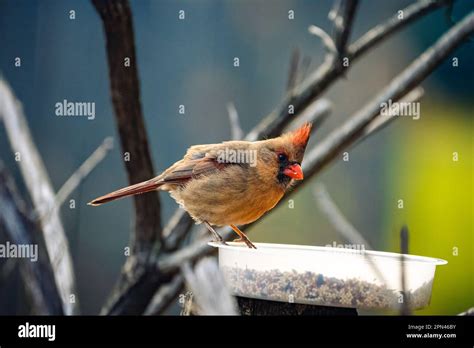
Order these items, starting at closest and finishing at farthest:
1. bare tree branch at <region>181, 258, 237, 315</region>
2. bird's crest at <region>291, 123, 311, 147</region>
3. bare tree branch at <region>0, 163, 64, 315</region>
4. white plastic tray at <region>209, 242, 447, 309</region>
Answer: bare tree branch at <region>181, 258, 237, 315</region> < white plastic tray at <region>209, 242, 447, 309</region> < bird's crest at <region>291, 123, 311, 147</region> < bare tree branch at <region>0, 163, 64, 315</region>

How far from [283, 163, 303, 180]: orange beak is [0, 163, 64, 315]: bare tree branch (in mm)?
1603

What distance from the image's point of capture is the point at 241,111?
3.84 metres

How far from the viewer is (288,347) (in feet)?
12.1

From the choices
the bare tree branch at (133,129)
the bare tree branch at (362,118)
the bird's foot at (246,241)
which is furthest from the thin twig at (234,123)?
the bird's foot at (246,241)

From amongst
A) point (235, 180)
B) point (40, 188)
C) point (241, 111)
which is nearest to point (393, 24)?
point (241, 111)

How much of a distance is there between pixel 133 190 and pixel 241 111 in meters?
0.86

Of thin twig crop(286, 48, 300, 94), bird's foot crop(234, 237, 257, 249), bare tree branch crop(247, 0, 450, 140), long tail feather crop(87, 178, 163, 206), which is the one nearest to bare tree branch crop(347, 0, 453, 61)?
bare tree branch crop(247, 0, 450, 140)

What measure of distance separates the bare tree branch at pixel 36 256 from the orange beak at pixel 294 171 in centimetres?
160

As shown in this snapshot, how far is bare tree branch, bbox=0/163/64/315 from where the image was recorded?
3.66 m

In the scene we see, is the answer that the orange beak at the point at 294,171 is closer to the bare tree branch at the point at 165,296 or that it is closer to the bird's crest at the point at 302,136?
the bird's crest at the point at 302,136

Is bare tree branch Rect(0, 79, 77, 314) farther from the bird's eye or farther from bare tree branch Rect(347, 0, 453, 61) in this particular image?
bare tree branch Rect(347, 0, 453, 61)

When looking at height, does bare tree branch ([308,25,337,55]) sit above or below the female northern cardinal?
Answer: above

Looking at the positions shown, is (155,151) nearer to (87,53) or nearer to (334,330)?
(87,53)

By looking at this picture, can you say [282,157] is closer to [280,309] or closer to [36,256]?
[280,309]
